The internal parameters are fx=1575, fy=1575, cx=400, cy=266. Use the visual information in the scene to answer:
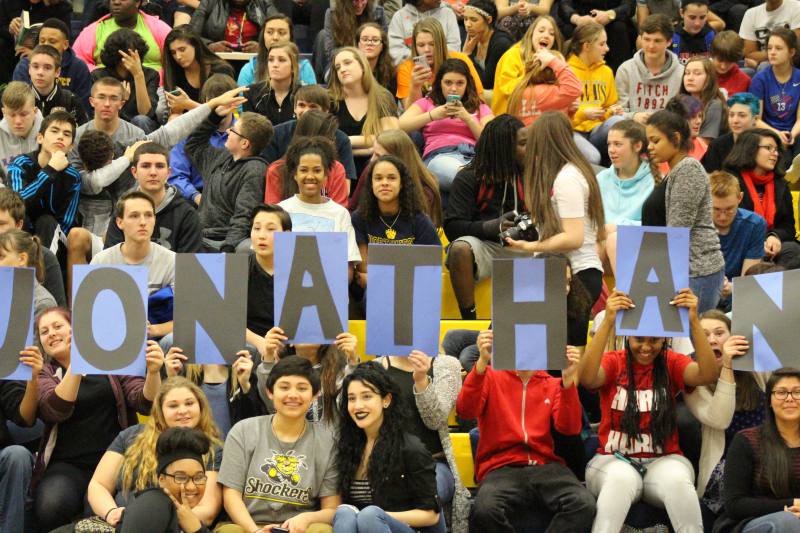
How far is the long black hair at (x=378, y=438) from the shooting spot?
6.50m

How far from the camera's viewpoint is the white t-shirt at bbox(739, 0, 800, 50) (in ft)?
39.0

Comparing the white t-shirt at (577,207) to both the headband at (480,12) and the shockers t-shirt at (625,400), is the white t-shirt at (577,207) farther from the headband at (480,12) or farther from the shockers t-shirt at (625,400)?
the headband at (480,12)

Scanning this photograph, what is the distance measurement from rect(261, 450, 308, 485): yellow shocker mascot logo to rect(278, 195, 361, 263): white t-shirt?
1763 millimetres

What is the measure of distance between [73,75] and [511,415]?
16.0 feet

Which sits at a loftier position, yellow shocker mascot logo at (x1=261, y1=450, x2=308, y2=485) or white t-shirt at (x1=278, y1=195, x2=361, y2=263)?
white t-shirt at (x1=278, y1=195, x2=361, y2=263)

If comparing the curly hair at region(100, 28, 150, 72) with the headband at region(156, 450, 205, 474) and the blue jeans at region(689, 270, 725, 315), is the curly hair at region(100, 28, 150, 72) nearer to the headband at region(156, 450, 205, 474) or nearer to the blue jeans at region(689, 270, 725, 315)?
the blue jeans at region(689, 270, 725, 315)

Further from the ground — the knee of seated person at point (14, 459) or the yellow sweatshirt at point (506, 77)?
the yellow sweatshirt at point (506, 77)

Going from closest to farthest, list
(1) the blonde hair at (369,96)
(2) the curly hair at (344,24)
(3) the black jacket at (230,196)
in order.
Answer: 1. (3) the black jacket at (230,196)
2. (1) the blonde hair at (369,96)
3. (2) the curly hair at (344,24)

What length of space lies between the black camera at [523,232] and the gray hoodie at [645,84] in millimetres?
2894

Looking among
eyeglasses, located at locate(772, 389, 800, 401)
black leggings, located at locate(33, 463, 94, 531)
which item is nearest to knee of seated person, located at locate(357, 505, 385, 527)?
black leggings, located at locate(33, 463, 94, 531)

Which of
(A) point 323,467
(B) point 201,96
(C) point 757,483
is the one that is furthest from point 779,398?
(B) point 201,96

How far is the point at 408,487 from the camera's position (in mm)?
6492

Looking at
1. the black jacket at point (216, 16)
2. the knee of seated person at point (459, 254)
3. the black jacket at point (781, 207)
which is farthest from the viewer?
the black jacket at point (216, 16)

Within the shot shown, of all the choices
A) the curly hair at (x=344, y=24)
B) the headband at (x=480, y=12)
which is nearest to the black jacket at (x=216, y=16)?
the curly hair at (x=344, y=24)
